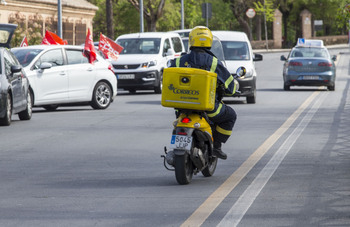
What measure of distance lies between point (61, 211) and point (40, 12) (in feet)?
139

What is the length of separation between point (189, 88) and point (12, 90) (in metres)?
9.15

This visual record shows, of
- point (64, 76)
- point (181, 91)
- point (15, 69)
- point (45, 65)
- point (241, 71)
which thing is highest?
point (45, 65)

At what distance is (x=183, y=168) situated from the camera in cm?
928

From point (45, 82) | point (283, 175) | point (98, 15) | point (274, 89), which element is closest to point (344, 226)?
point (283, 175)

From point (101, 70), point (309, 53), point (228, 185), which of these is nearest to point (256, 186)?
point (228, 185)

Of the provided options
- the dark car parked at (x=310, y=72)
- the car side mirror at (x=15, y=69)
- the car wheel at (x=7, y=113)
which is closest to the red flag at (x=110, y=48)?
the dark car parked at (x=310, y=72)

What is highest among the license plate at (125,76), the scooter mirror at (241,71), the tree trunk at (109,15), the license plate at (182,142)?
the tree trunk at (109,15)

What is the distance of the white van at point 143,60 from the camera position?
28.2 meters

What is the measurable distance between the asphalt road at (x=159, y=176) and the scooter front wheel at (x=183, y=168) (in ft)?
0.35

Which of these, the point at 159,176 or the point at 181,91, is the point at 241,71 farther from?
the point at 159,176

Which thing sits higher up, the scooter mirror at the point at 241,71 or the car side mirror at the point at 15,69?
the car side mirror at the point at 15,69

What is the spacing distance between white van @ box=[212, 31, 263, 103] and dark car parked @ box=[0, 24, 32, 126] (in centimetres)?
616

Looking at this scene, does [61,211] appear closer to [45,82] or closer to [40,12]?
[45,82]

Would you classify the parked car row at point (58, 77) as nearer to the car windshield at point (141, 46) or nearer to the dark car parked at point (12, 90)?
the dark car parked at point (12, 90)
